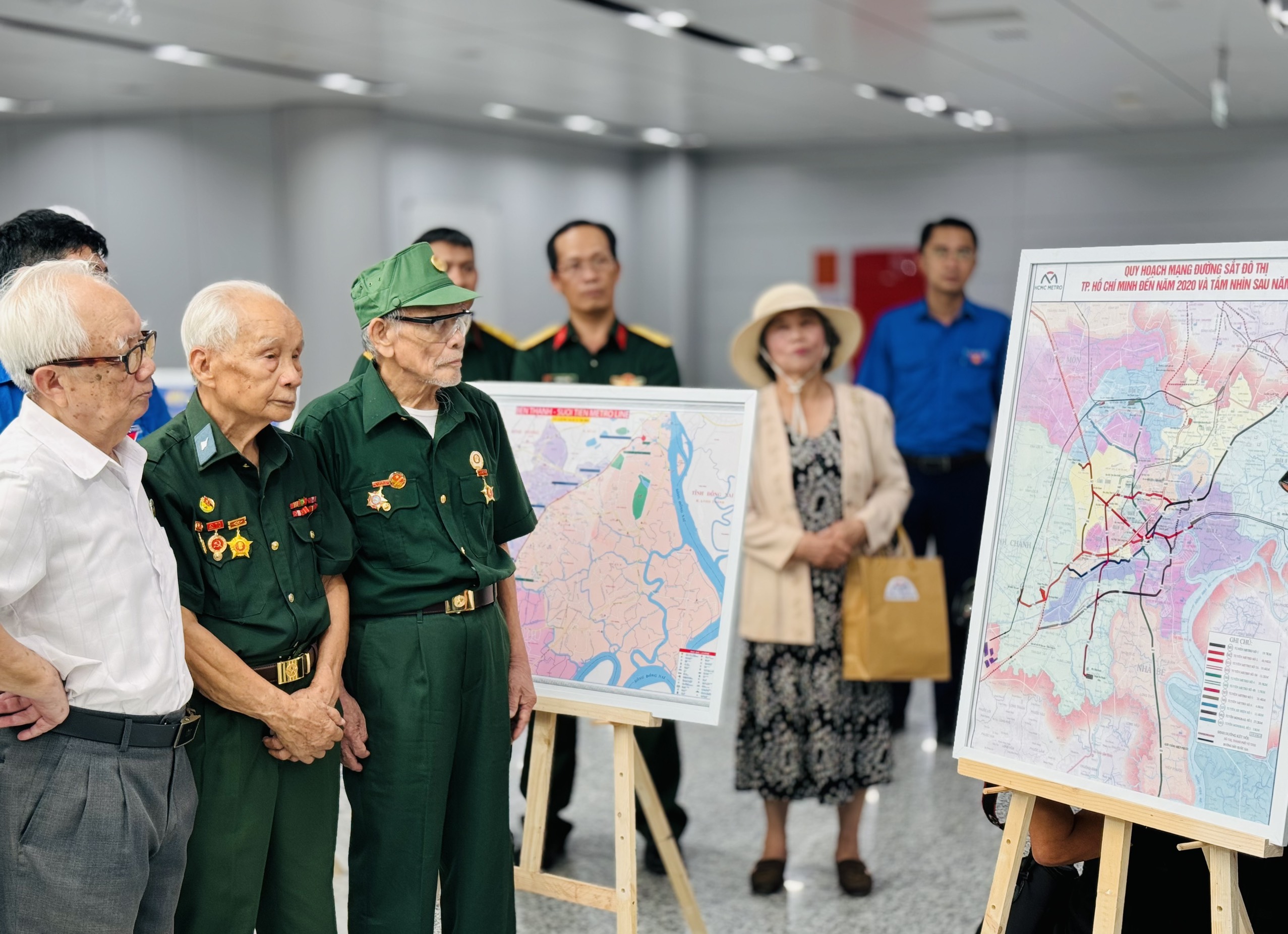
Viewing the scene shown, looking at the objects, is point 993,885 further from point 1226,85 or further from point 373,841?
point 1226,85

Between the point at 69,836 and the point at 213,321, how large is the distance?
2.69 ft

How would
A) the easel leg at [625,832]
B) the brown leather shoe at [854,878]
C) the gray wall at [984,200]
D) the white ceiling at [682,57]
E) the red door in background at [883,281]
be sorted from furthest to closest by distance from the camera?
the red door in background at [883,281], the gray wall at [984,200], the white ceiling at [682,57], the brown leather shoe at [854,878], the easel leg at [625,832]

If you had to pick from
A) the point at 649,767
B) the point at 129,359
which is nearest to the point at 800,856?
the point at 649,767

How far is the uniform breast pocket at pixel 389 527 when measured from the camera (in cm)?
229

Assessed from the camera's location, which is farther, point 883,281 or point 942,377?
point 883,281

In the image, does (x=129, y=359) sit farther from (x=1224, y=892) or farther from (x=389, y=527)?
(x=1224, y=892)

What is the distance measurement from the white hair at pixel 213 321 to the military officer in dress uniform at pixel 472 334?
58.7 inches

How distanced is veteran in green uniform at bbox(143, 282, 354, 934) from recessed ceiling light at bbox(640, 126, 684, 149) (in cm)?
915

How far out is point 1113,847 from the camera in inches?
81.4

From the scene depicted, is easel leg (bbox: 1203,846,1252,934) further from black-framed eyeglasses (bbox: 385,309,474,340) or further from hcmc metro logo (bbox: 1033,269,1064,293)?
black-framed eyeglasses (bbox: 385,309,474,340)

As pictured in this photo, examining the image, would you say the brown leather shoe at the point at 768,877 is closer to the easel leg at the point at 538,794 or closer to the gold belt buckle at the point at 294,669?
the easel leg at the point at 538,794

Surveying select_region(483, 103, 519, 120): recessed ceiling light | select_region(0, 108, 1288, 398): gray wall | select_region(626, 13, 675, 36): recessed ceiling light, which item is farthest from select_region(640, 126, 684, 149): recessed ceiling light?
select_region(626, 13, 675, 36): recessed ceiling light

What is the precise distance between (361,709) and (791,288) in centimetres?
173

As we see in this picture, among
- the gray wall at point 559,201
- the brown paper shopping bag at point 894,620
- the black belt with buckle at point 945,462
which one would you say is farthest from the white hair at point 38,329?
the gray wall at point 559,201
